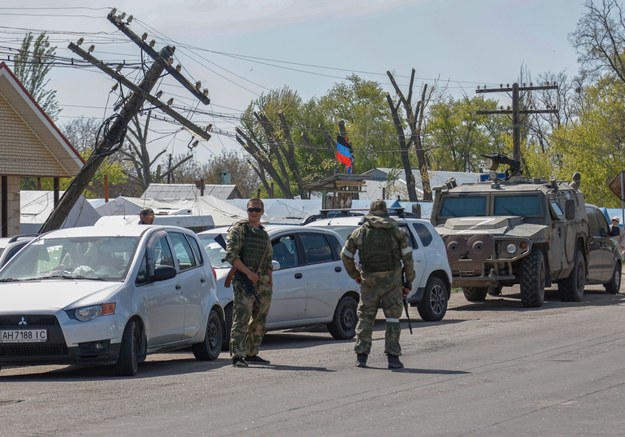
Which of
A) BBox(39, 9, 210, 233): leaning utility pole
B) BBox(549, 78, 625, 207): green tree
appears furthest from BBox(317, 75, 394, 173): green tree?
BBox(39, 9, 210, 233): leaning utility pole

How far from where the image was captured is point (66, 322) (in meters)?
12.1

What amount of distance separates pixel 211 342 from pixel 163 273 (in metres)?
1.74

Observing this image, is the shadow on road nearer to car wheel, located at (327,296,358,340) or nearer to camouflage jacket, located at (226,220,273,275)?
car wheel, located at (327,296,358,340)

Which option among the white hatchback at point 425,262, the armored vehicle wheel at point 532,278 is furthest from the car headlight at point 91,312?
the armored vehicle wheel at point 532,278

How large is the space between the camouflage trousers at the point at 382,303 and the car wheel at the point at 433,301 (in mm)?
7366

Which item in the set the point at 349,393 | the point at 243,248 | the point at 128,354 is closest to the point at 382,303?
the point at 243,248

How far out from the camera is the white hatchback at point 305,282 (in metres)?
16.5

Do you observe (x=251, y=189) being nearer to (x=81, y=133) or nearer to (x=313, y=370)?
(x=81, y=133)

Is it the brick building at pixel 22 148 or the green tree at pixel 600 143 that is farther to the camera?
the green tree at pixel 600 143

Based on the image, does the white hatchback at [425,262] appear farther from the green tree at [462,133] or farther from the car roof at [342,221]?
the green tree at [462,133]

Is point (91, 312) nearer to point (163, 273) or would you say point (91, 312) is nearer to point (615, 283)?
point (163, 273)

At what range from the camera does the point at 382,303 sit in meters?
13.1

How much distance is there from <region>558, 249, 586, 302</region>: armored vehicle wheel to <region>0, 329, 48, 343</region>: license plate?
1514 centimetres

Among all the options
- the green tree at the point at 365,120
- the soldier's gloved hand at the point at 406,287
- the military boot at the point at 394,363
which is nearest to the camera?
the military boot at the point at 394,363
